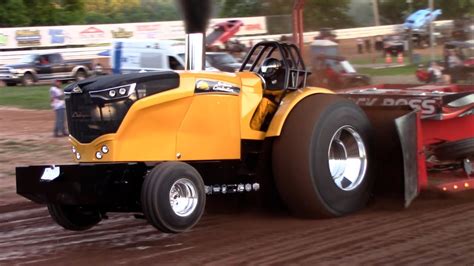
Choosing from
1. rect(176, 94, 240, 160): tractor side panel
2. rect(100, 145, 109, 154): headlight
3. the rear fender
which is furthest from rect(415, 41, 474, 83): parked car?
rect(100, 145, 109, 154): headlight

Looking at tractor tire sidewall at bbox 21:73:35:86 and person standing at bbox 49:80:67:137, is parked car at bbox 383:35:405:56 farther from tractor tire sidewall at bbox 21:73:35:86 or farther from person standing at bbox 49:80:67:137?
tractor tire sidewall at bbox 21:73:35:86

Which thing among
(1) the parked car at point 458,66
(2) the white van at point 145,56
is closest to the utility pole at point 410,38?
(1) the parked car at point 458,66

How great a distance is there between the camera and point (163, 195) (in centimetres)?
546

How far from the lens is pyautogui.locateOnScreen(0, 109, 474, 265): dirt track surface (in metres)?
5.41

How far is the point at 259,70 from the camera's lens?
675cm

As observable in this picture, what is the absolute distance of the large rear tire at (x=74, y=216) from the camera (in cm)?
636

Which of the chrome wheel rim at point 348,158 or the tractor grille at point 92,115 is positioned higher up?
the tractor grille at point 92,115

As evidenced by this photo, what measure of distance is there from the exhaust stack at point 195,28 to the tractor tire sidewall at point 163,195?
129 cm

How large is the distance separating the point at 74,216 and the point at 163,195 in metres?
1.33

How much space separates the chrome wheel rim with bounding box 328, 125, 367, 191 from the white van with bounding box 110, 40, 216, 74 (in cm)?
1611

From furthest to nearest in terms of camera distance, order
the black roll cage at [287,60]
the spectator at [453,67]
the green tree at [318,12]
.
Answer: the spectator at [453,67] < the green tree at [318,12] < the black roll cage at [287,60]

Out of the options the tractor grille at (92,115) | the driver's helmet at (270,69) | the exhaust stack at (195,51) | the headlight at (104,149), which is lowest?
the headlight at (104,149)

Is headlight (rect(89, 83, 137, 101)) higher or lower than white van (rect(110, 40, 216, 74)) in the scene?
lower

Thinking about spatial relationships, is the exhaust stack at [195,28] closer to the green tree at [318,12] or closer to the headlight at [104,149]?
the headlight at [104,149]
